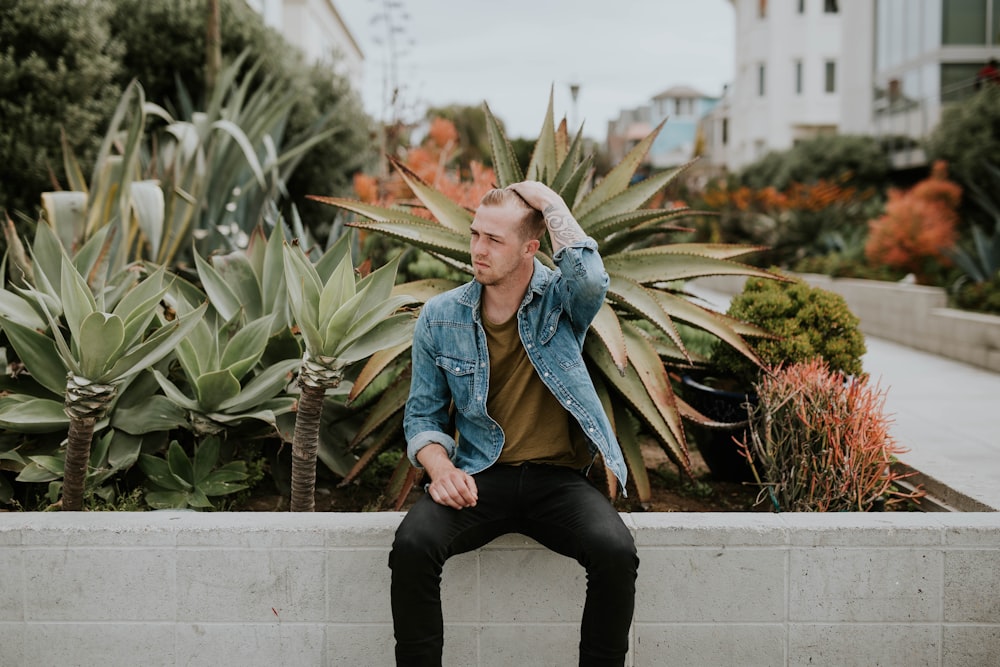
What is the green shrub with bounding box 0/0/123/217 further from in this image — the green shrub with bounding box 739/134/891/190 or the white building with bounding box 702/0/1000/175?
the green shrub with bounding box 739/134/891/190

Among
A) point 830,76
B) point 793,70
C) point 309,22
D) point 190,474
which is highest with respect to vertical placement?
point 309,22

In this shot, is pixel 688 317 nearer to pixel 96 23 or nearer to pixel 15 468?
pixel 15 468

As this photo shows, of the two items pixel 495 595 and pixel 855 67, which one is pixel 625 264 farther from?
pixel 855 67

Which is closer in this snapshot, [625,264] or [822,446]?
[822,446]

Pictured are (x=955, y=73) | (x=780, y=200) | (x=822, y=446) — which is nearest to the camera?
(x=822, y=446)

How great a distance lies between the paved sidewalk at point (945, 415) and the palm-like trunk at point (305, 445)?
1.97 meters

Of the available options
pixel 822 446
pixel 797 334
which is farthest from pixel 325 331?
pixel 797 334

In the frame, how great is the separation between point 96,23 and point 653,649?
20.4 feet

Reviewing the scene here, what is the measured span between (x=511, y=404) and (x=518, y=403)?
0.03 m

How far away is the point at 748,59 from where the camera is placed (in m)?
36.8

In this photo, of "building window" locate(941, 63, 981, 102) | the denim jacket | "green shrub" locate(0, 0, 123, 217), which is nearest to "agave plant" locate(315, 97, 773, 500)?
the denim jacket

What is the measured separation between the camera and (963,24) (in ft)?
67.9

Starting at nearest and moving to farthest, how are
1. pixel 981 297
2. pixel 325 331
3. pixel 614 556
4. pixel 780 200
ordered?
1. pixel 614 556
2. pixel 325 331
3. pixel 981 297
4. pixel 780 200

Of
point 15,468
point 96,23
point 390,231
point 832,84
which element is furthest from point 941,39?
point 15,468
